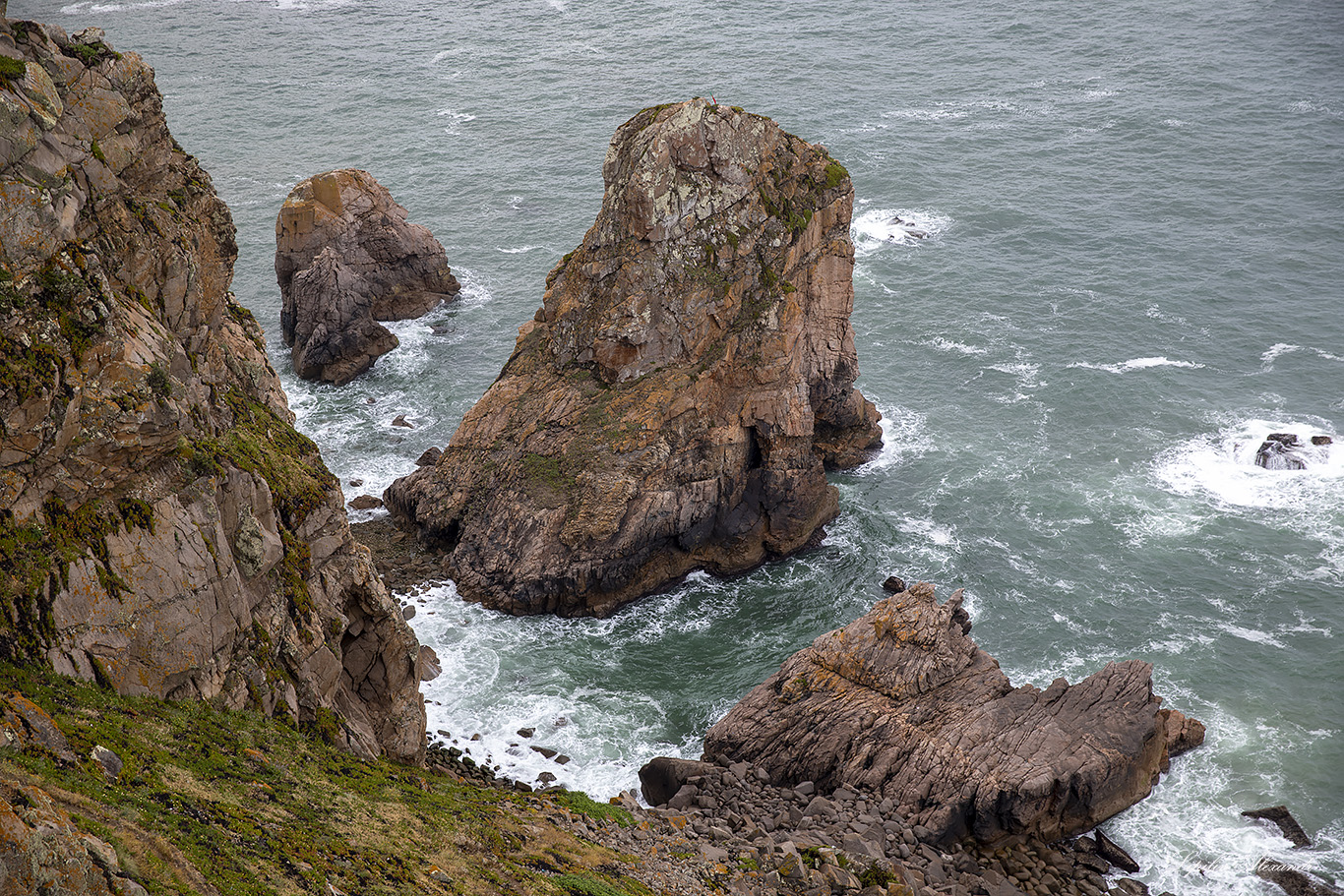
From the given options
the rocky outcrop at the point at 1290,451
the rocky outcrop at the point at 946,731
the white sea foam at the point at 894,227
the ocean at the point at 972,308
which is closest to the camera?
the rocky outcrop at the point at 946,731


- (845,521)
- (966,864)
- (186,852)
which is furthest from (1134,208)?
(186,852)

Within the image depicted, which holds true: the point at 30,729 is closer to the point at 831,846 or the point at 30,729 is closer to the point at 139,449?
the point at 139,449

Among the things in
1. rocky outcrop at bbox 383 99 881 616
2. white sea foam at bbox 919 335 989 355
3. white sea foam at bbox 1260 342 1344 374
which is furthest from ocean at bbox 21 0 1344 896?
rocky outcrop at bbox 383 99 881 616

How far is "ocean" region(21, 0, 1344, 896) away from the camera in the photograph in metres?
47.6

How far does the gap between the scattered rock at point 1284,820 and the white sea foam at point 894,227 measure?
54.8m

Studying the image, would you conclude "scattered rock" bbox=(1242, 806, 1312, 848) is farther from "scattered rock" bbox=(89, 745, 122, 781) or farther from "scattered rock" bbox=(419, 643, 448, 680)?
"scattered rock" bbox=(89, 745, 122, 781)

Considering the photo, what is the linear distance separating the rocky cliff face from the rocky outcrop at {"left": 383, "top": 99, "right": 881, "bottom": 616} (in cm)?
1997

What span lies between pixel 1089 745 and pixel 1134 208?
61.4m

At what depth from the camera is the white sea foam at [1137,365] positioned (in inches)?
2783

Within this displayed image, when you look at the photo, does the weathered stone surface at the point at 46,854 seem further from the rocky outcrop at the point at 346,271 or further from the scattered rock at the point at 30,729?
the rocky outcrop at the point at 346,271

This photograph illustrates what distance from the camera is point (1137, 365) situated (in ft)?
233

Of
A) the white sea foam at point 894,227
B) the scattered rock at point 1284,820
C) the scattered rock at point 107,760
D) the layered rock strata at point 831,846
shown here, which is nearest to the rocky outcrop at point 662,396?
the layered rock strata at point 831,846

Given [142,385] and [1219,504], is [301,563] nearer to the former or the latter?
[142,385]

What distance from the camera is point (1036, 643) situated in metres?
50.6
